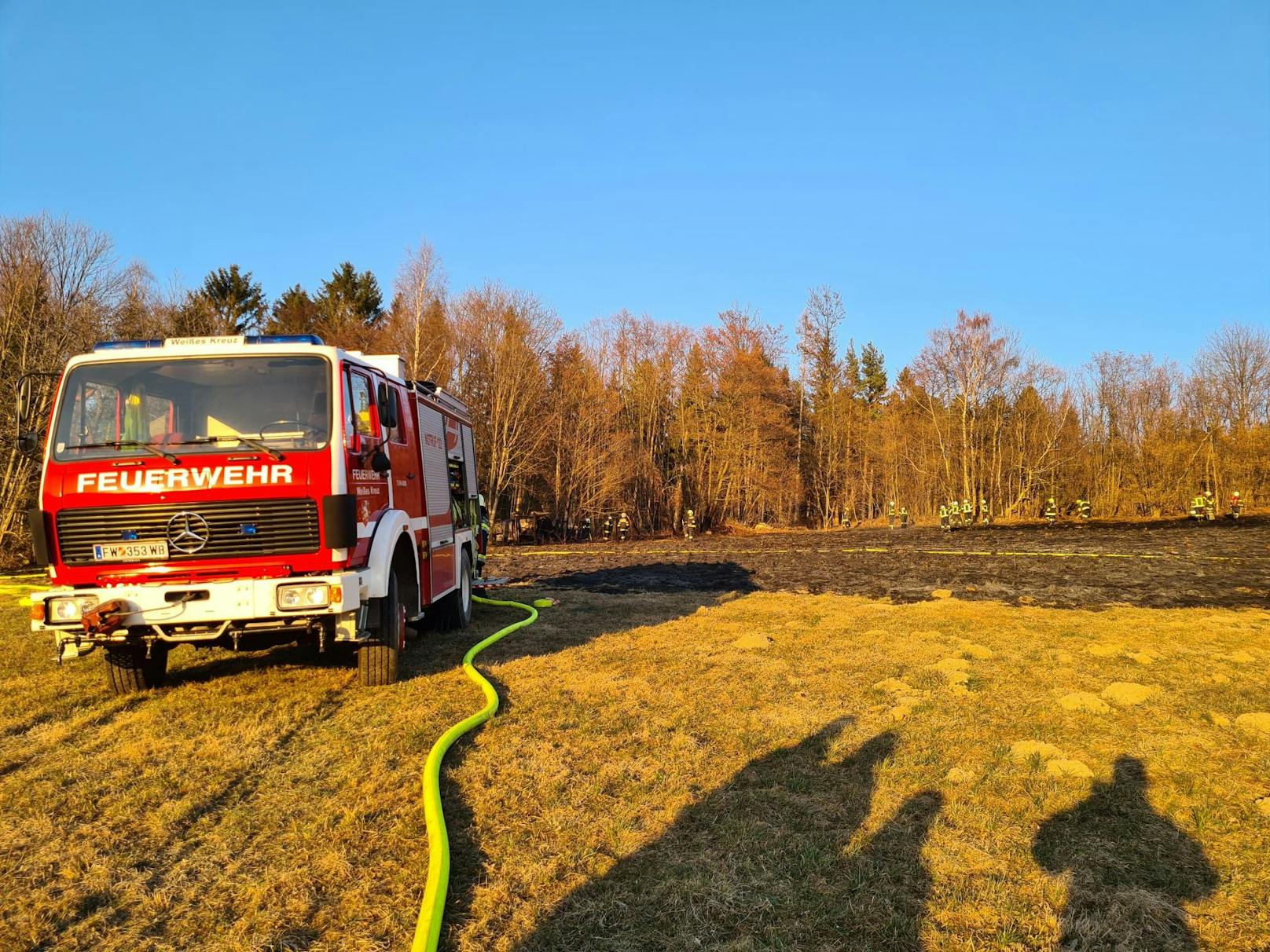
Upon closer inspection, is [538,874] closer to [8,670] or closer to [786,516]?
[8,670]

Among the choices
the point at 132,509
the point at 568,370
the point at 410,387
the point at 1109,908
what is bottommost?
the point at 1109,908

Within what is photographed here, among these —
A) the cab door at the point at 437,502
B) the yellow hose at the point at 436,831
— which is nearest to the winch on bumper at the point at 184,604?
the yellow hose at the point at 436,831

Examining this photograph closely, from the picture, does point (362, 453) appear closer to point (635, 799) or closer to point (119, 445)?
point (119, 445)

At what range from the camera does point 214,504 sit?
5516 millimetres

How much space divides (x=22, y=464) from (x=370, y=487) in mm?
20331

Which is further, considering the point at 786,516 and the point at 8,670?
the point at 786,516

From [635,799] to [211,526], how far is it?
11.9ft

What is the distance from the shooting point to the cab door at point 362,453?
5.93 metres

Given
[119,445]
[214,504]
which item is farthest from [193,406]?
[214,504]

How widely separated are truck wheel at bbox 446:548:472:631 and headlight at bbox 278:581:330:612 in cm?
384

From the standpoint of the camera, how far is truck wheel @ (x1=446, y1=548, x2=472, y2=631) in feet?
31.1

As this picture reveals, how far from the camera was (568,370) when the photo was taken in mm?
39125

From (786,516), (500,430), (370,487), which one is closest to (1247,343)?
(786,516)

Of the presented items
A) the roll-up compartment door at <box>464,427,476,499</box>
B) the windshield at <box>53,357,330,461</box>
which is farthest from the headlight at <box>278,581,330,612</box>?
the roll-up compartment door at <box>464,427,476,499</box>
